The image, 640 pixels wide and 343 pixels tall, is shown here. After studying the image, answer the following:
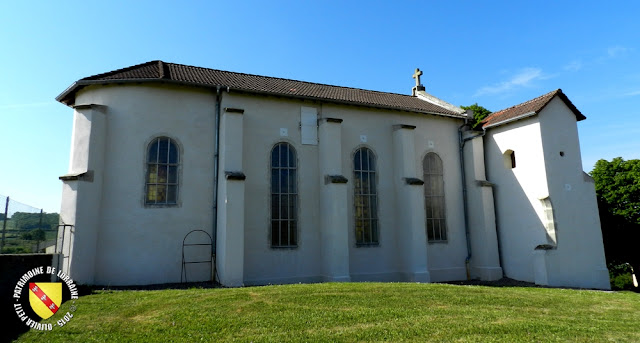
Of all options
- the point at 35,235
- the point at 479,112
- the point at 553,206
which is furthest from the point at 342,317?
the point at 479,112

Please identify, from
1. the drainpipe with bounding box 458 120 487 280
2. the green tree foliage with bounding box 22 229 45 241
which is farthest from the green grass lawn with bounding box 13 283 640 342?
the drainpipe with bounding box 458 120 487 280

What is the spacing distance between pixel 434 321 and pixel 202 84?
10658mm

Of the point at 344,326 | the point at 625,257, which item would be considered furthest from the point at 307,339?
the point at 625,257

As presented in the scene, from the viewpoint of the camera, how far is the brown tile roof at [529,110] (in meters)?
15.8

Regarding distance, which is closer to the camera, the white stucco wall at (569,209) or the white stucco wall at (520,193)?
the white stucco wall at (569,209)

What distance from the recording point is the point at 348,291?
9.63m

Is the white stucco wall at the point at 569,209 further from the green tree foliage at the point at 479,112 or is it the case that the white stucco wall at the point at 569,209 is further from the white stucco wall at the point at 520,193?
the green tree foliage at the point at 479,112

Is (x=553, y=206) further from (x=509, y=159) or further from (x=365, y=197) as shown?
(x=365, y=197)

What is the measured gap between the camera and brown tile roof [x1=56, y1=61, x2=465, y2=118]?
13125 mm

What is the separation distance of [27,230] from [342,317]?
8.72 metres

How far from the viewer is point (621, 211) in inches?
949

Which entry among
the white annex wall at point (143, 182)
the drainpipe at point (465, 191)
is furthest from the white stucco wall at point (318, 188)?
the white annex wall at point (143, 182)

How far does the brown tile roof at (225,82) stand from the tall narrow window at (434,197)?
234cm

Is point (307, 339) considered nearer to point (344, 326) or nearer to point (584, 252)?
point (344, 326)
